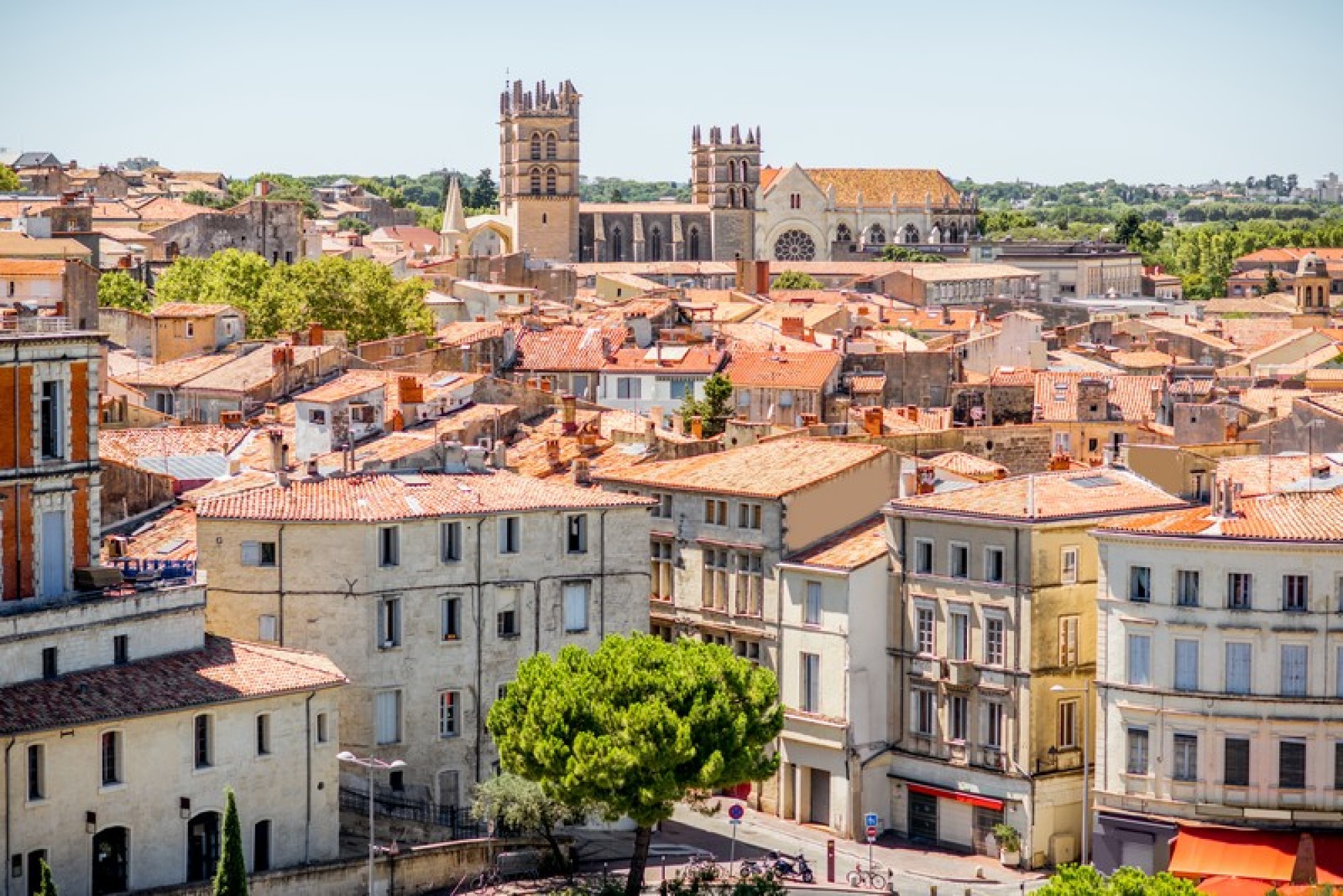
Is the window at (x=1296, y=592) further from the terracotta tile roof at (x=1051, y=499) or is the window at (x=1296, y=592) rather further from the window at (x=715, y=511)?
the window at (x=715, y=511)

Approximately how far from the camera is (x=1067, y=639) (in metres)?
70.0

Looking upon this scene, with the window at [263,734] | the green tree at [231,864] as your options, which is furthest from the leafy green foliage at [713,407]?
the green tree at [231,864]

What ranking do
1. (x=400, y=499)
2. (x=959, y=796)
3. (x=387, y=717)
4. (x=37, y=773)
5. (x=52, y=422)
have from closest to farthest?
1. (x=37, y=773)
2. (x=52, y=422)
3. (x=387, y=717)
4. (x=400, y=499)
5. (x=959, y=796)

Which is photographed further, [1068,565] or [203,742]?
[1068,565]

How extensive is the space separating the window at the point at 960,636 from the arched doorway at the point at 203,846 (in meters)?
20.4

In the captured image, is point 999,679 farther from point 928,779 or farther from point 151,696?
point 151,696

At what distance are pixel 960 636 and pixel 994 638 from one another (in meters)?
1.16

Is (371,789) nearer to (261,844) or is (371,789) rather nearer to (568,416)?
(261,844)

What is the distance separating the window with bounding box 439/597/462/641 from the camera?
67750mm

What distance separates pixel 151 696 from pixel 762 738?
1379cm

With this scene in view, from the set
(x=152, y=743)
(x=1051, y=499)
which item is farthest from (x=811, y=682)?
(x=152, y=743)

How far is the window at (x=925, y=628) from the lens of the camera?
71.8 meters

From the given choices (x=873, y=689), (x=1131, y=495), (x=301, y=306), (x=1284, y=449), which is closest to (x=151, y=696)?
(x=873, y=689)

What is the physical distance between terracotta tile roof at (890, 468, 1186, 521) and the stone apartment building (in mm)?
2412
